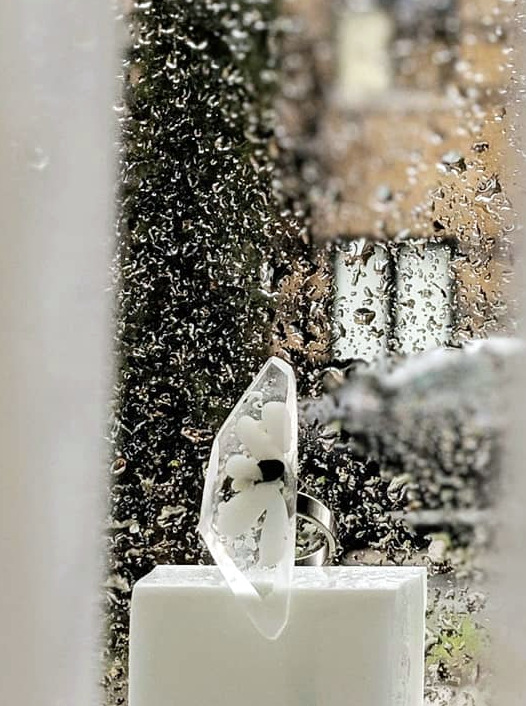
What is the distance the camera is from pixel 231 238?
3.28 ft

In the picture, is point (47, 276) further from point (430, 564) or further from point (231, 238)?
point (430, 564)

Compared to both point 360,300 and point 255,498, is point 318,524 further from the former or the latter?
point 360,300

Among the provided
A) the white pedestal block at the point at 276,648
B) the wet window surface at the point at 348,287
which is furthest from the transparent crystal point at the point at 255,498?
the wet window surface at the point at 348,287

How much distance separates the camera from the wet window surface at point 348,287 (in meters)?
0.96

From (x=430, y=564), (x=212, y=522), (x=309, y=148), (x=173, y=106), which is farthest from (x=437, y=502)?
(x=173, y=106)

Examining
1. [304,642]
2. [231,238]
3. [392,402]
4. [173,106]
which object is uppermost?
[173,106]

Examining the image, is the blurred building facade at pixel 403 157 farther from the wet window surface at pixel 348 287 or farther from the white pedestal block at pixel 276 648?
the white pedestal block at pixel 276 648

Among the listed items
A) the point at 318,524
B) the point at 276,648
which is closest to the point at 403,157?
the point at 318,524

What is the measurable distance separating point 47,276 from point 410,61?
37 cm

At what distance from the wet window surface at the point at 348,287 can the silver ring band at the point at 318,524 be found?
39mm

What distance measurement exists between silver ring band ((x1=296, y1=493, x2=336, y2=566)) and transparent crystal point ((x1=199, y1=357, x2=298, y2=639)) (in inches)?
2.1

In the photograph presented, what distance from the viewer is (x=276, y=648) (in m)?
0.78

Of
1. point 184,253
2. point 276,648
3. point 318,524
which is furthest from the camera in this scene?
point 184,253

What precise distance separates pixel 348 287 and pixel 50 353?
0.27m
